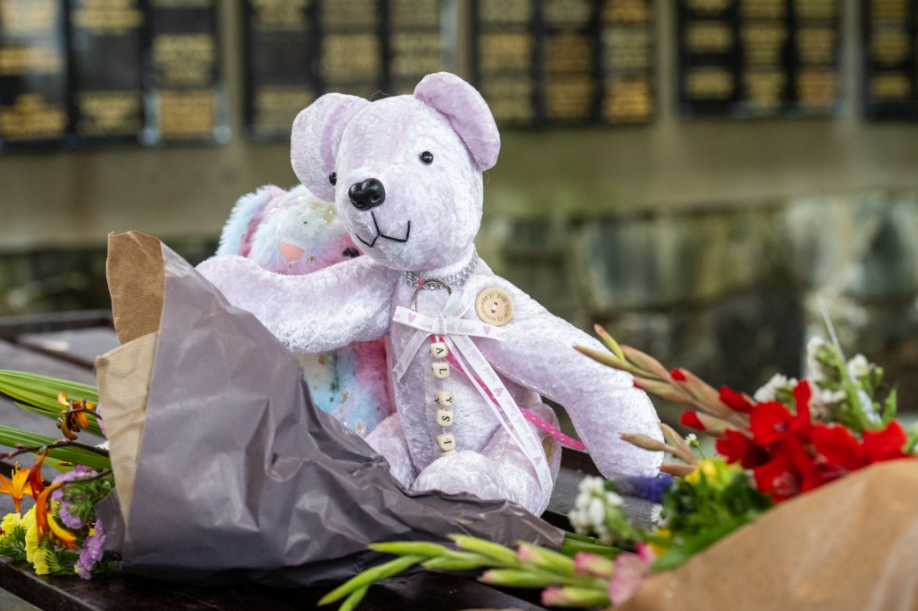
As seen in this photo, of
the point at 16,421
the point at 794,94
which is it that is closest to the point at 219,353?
the point at 16,421

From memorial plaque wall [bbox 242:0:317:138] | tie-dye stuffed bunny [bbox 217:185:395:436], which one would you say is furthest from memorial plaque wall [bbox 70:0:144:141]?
tie-dye stuffed bunny [bbox 217:185:395:436]

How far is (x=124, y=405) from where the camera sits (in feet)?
2.15

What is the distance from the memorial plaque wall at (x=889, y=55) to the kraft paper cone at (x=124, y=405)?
322 cm

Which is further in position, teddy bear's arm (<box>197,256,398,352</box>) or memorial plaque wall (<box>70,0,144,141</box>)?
memorial plaque wall (<box>70,0,144,141</box>)

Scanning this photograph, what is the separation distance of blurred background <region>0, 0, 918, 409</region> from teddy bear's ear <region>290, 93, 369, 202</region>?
6.55ft

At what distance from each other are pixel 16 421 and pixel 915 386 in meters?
3.06

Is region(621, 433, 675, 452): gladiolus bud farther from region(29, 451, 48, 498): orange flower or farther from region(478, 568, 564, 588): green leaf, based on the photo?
region(29, 451, 48, 498): orange flower

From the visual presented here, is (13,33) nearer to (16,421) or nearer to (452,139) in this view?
(16,421)

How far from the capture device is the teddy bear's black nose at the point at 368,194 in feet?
2.68

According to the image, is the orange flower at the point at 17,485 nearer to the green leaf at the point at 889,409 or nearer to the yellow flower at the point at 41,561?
the yellow flower at the point at 41,561

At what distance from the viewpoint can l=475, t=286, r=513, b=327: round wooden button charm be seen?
861 millimetres

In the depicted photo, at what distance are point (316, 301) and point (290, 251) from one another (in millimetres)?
109

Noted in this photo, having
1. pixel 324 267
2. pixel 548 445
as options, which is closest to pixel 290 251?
pixel 324 267

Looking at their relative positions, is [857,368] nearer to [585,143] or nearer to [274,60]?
[274,60]
